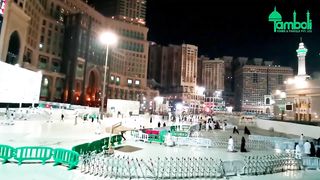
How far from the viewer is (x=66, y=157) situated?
12.0 metres

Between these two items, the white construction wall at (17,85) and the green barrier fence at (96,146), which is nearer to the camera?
the green barrier fence at (96,146)

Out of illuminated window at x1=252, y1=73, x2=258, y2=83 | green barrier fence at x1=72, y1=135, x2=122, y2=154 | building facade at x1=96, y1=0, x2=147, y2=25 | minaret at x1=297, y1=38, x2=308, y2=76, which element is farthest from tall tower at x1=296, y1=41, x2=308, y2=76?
illuminated window at x1=252, y1=73, x2=258, y2=83

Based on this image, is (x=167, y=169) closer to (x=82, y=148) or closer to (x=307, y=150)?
(x=82, y=148)

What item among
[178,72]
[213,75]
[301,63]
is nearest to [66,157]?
[301,63]

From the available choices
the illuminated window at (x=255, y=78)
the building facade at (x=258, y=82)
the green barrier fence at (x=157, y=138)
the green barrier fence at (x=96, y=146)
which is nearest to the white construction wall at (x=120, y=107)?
the green barrier fence at (x=157, y=138)

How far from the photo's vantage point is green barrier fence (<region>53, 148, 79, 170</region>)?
38.1 ft

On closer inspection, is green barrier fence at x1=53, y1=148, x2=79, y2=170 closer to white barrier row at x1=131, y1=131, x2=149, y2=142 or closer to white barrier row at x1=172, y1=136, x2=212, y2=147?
white barrier row at x1=131, y1=131, x2=149, y2=142

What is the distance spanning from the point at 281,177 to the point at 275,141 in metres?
11.8

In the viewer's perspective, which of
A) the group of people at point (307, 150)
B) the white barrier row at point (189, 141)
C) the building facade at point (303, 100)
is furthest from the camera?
the building facade at point (303, 100)

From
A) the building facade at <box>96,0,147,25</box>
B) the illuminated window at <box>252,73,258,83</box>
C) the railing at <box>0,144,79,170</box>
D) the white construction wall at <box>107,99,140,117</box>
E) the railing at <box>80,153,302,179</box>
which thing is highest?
Answer: the building facade at <box>96,0,147,25</box>

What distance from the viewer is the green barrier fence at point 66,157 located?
38.1ft

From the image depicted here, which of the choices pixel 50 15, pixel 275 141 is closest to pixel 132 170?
pixel 275 141

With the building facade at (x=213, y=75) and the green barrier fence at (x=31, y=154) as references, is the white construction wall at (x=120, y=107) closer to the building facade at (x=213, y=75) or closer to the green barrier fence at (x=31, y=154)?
the green barrier fence at (x=31, y=154)

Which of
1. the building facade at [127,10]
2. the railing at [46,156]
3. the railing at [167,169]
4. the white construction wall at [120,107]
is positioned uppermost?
the building facade at [127,10]
